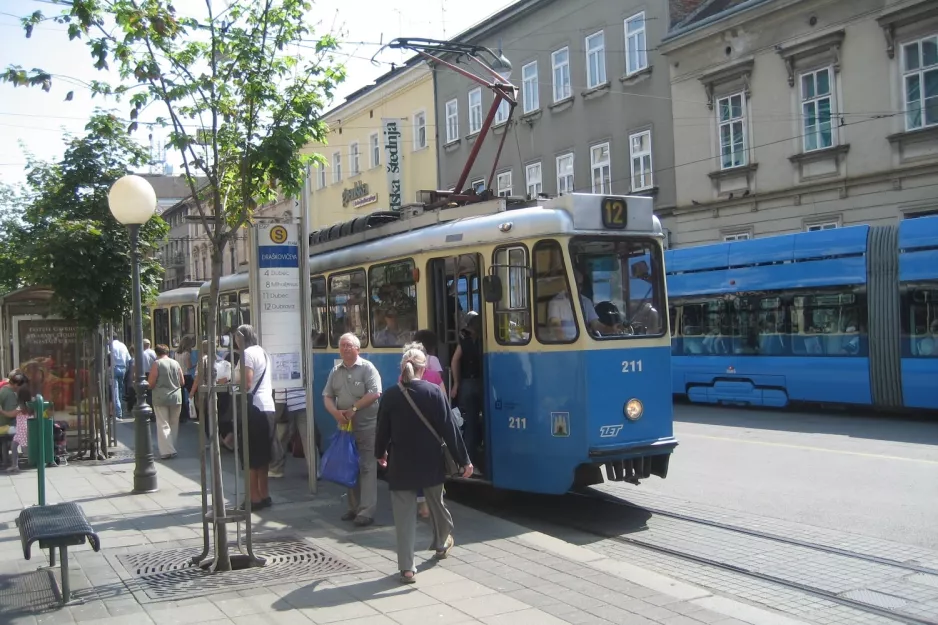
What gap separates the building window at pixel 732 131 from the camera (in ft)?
82.7

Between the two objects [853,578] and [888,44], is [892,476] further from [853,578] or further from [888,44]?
[888,44]

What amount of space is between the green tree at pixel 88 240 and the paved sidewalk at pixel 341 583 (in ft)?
14.6

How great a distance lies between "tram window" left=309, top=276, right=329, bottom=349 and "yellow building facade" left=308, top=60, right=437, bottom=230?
20989mm

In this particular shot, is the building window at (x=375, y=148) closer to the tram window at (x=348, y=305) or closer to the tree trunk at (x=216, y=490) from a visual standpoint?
the tram window at (x=348, y=305)

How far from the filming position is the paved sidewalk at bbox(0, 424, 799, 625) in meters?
5.66

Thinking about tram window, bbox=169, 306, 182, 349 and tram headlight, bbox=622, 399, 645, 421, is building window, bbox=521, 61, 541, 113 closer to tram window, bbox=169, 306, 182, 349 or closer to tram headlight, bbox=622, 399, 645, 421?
tram window, bbox=169, 306, 182, 349

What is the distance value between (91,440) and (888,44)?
1905 centimetres

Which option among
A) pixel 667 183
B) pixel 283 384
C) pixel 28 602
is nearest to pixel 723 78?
Result: pixel 667 183

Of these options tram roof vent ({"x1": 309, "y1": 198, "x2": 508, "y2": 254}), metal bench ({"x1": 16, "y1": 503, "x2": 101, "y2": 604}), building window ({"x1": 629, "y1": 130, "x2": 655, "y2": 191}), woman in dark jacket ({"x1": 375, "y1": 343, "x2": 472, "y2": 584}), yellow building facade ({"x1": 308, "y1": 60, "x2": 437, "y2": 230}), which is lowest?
metal bench ({"x1": 16, "y1": 503, "x2": 101, "y2": 604})

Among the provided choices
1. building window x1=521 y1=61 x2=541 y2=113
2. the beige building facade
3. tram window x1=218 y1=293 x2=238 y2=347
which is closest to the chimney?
the beige building facade

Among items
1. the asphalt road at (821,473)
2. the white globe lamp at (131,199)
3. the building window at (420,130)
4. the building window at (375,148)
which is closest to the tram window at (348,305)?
the white globe lamp at (131,199)

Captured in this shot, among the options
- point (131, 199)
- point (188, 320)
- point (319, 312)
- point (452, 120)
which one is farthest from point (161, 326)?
point (452, 120)

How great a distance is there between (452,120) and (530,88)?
15.1 feet

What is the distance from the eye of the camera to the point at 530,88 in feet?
107
